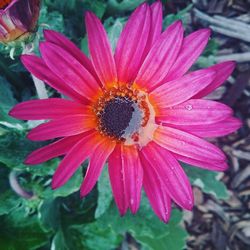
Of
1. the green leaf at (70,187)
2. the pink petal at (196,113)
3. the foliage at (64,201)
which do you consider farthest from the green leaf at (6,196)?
the pink petal at (196,113)

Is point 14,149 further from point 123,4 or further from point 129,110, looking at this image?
point 123,4

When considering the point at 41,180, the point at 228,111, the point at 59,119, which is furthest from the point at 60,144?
the point at 41,180

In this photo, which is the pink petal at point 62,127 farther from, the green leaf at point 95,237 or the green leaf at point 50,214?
the green leaf at point 95,237

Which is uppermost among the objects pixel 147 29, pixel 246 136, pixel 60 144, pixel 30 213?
pixel 147 29

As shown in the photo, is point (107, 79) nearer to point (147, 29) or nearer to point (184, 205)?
point (147, 29)

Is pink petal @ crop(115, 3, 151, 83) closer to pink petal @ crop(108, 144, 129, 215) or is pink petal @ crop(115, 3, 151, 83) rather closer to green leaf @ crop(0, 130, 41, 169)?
pink petal @ crop(108, 144, 129, 215)

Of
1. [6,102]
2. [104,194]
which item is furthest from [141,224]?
[6,102]

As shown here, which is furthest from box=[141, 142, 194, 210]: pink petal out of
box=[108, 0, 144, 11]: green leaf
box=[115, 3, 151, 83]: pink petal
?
box=[108, 0, 144, 11]: green leaf
